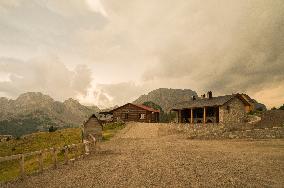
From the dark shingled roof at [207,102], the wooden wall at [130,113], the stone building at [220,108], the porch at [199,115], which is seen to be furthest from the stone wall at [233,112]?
the wooden wall at [130,113]

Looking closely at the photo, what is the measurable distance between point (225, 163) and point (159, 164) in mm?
3996

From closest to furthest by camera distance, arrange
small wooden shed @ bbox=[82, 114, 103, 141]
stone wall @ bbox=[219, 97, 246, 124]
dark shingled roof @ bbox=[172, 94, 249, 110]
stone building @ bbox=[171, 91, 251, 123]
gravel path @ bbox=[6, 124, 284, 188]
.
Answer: gravel path @ bbox=[6, 124, 284, 188], small wooden shed @ bbox=[82, 114, 103, 141], stone wall @ bbox=[219, 97, 246, 124], stone building @ bbox=[171, 91, 251, 123], dark shingled roof @ bbox=[172, 94, 249, 110]

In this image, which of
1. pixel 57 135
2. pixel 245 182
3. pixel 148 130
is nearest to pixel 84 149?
pixel 245 182

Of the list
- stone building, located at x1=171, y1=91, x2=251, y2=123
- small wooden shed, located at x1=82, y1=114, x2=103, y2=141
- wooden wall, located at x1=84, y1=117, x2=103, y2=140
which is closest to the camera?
small wooden shed, located at x1=82, y1=114, x2=103, y2=141

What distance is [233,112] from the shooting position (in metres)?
51.3

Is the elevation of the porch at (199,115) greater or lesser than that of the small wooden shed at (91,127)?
greater

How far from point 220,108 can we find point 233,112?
3211 millimetres

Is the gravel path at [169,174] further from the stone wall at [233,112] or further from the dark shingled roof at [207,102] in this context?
the dark shingled roof at [207,102]

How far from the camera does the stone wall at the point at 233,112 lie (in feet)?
163

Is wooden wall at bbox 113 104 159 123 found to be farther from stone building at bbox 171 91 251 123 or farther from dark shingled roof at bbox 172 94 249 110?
stone building at bbox 171 91 251 123

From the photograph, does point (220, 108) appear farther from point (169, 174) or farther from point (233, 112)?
point (169, 174)

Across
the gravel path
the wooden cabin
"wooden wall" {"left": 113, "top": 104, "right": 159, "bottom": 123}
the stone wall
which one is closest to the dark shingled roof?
the stone wall

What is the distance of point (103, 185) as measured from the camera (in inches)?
480

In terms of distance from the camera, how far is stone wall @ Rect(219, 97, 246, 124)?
49781 mm
